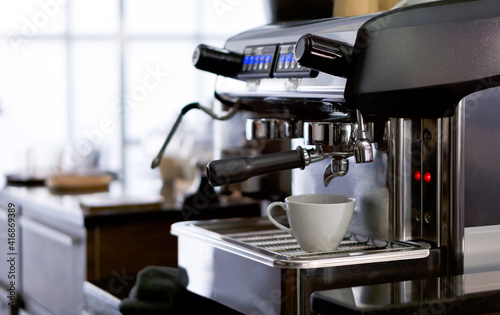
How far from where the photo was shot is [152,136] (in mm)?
5352

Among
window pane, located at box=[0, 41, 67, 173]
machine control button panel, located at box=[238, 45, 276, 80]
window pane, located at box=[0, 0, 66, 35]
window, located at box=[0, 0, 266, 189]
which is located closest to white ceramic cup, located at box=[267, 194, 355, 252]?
machine control button panel, located at box=[238, 45, 276, 80]

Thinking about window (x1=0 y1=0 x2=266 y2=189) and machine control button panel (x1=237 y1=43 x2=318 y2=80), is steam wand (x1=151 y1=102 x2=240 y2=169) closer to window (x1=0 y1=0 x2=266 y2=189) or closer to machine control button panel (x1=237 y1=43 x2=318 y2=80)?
machine control button panel (x1=237 y1=43 x2=318 y2=80)

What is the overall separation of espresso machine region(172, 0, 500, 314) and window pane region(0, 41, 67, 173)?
195 inches

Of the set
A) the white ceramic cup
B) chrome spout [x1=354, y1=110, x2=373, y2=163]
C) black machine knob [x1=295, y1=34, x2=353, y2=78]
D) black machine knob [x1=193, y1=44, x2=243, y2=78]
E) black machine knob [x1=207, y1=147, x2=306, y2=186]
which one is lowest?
the white ceramic cup

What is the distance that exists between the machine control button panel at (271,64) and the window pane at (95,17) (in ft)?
16.2

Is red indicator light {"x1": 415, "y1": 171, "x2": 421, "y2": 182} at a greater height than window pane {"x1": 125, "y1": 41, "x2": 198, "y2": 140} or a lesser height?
lesser

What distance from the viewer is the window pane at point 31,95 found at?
5.79 metres

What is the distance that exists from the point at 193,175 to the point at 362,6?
149cm

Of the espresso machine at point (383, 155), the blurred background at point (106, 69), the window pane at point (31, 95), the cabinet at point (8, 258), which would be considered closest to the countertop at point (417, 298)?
the espresso machine at point (383, 155)

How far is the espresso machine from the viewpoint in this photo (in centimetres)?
94

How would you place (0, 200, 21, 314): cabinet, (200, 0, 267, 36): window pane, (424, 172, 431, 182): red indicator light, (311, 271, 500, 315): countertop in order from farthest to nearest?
(200, 0, 267, 36): window pane
(0, 200, 21, 314): cabinet
(424, 172, 431, 182): red indicator light
(311, 271, 500, 315): countertop

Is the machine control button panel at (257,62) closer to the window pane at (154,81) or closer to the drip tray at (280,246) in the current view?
the drip tray at (280,246)

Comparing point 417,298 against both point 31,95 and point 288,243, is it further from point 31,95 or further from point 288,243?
point 31,95

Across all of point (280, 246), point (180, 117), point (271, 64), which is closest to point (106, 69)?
point (180, 117)
